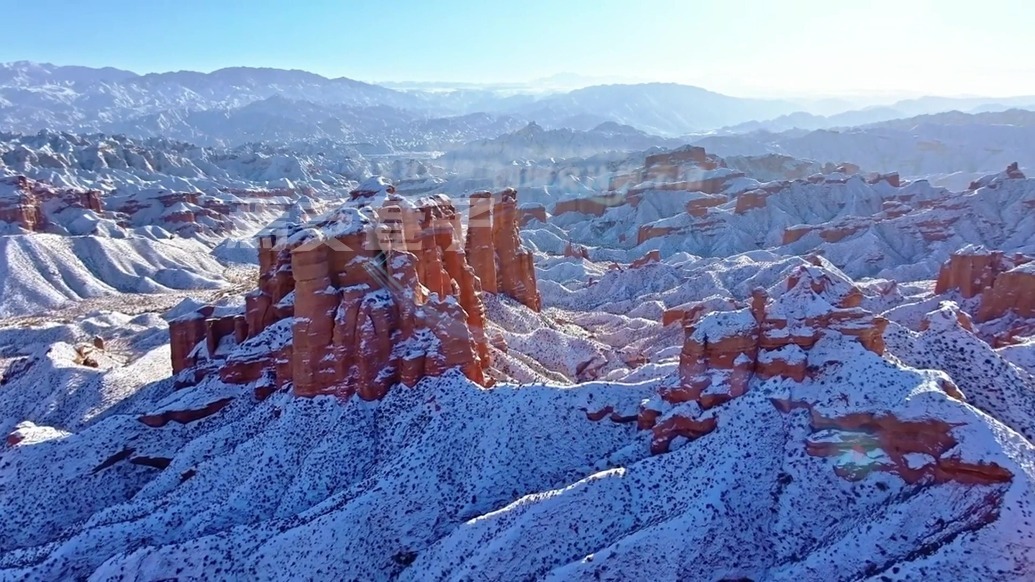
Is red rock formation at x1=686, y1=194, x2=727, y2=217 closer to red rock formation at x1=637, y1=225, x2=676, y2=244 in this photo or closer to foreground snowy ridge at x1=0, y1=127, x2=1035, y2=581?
red rock formation at x1=637, y1=225, x2=676, y2=244

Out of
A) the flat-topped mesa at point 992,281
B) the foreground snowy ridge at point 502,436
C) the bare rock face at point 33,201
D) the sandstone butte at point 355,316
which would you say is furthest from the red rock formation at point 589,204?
the sandstone butte at point 355,316

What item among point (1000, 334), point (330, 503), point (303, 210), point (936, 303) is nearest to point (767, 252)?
point (936, 303)

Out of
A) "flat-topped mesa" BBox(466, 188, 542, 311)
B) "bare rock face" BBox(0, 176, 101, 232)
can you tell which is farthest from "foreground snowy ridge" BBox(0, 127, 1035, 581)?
"bare rock face" BBox(0, 176, 101, 232)

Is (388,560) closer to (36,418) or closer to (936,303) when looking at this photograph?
(36,418)

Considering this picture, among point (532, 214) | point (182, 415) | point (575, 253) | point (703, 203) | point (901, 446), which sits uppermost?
point (703, 203)

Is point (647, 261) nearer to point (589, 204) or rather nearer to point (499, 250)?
point (499, 250)

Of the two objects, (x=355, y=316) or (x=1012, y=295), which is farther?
(x=1012, y=295)

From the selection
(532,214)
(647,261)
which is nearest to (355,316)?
(647,261)
